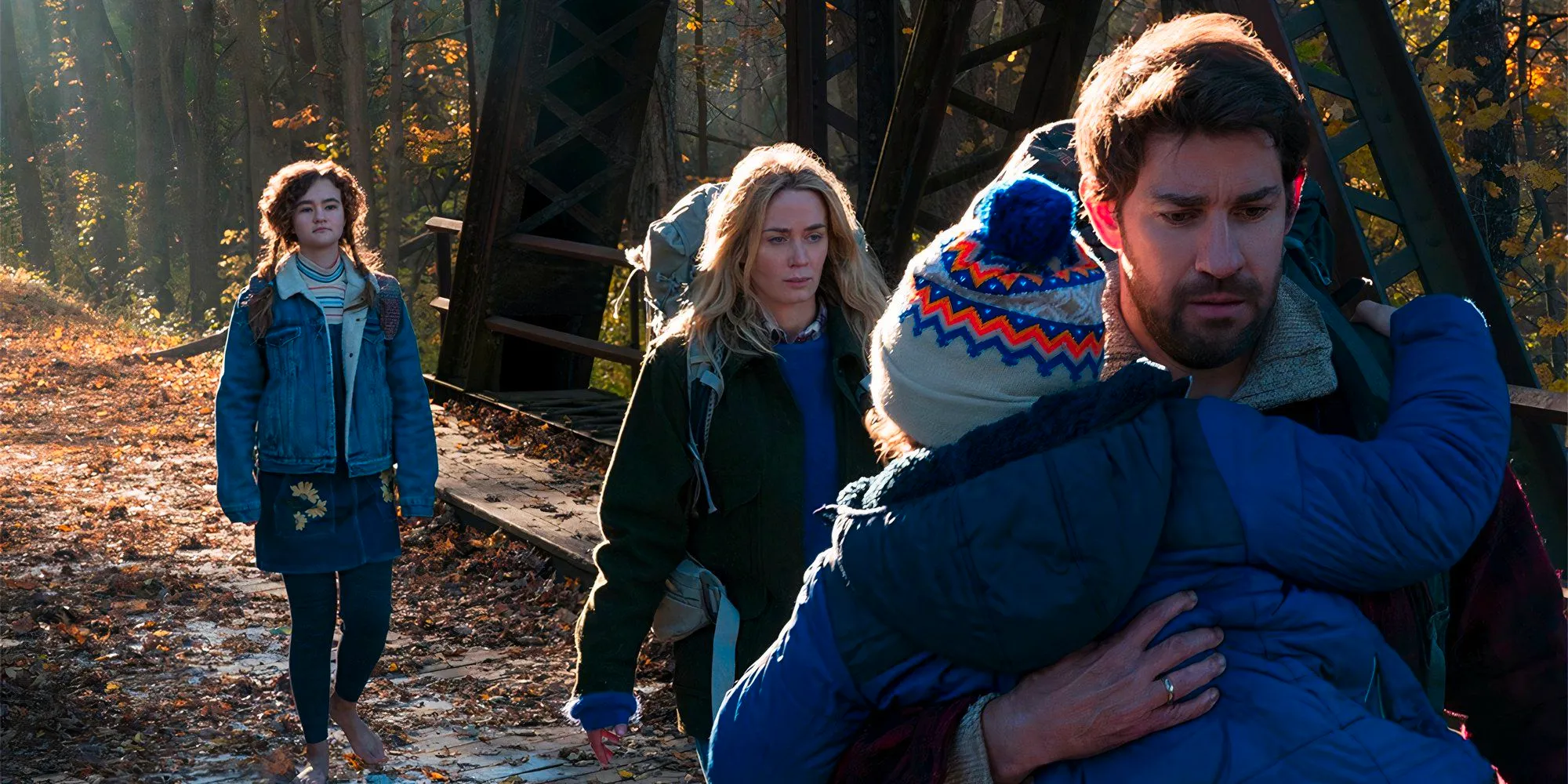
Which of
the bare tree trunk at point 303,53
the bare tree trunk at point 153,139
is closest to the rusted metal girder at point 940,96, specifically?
the bare tree trunk at point 303,53

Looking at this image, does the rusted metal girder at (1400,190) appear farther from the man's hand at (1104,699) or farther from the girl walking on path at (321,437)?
the girl walking on path at (321,437)

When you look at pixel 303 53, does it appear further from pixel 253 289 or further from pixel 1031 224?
pixel 1031 224

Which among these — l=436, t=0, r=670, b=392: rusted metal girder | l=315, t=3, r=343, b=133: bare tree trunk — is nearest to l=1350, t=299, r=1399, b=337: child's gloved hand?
l=436, t=0, r=670, b=392: rusted metal girder

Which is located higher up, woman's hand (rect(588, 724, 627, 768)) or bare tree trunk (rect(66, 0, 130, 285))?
bare tree trunk (rect(66, 0, 130, 285))

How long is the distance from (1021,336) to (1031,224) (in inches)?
5.2

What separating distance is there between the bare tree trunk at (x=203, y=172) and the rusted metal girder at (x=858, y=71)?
27.7 meters

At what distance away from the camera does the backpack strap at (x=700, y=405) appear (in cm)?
374

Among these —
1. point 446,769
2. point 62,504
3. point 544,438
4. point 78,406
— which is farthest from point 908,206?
point 78,406

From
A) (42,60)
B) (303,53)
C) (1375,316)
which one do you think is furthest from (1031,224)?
(42,60)

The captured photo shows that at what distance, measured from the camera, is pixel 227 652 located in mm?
7367

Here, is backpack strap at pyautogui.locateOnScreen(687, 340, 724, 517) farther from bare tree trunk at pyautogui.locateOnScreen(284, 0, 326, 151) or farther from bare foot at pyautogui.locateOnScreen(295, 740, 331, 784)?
bare tree trunk at pyautogui.locateOnScreen(284, 0, 326, 151)

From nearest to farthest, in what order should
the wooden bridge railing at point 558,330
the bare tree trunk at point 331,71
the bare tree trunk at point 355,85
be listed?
the wooden bridge railing at point 558,330, the bare tree trunk at point 355,85, the bare tree trunk at point 331,71

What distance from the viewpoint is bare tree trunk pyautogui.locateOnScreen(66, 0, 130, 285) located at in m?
39.2

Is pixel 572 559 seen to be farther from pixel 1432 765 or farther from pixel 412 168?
pixel 412 168
